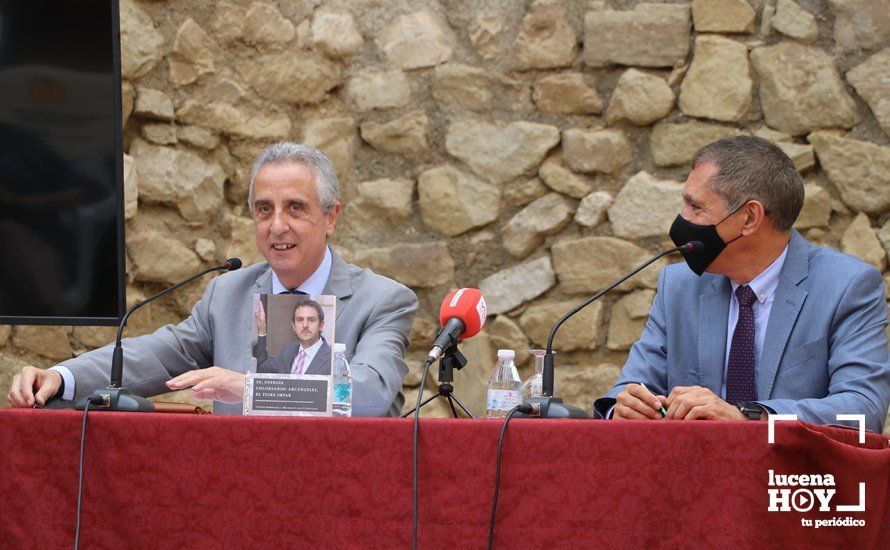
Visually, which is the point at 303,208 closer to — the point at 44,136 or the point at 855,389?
the point at 44,136

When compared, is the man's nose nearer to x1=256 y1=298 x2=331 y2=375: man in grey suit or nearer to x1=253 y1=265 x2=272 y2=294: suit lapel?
x1=253 y1=265 x2=272 y2=294: suit lapel

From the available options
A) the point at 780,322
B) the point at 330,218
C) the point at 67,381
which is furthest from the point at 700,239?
the point at 67,381

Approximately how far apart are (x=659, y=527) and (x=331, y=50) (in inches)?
102

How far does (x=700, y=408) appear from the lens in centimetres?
202

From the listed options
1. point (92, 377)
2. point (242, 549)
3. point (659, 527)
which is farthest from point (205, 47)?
point (659, 527)

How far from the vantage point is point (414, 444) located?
176 cm

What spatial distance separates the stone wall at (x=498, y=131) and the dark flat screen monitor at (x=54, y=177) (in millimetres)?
460

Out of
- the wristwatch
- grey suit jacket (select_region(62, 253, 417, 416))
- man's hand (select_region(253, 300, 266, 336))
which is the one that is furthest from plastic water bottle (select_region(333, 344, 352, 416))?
the wristwatch

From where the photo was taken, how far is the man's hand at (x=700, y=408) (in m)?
2.02

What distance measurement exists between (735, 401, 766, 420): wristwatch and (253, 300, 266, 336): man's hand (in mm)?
933

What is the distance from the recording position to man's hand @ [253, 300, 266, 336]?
2123 millimetres

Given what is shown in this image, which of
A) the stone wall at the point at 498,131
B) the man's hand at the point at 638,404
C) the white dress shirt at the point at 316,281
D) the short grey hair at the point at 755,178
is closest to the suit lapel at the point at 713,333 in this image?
the short grey hair at the point at 755,178

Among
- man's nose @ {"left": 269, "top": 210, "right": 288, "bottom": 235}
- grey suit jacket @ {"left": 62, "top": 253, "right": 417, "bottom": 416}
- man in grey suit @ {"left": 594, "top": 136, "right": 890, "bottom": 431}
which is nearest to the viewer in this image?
man in grey suit @ {"left": 594, "top": 136, "right": 890, "bottom": 431}

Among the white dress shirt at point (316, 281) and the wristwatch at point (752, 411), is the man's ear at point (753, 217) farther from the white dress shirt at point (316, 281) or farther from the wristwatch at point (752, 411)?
the white dress shirt at point (316, 281)
